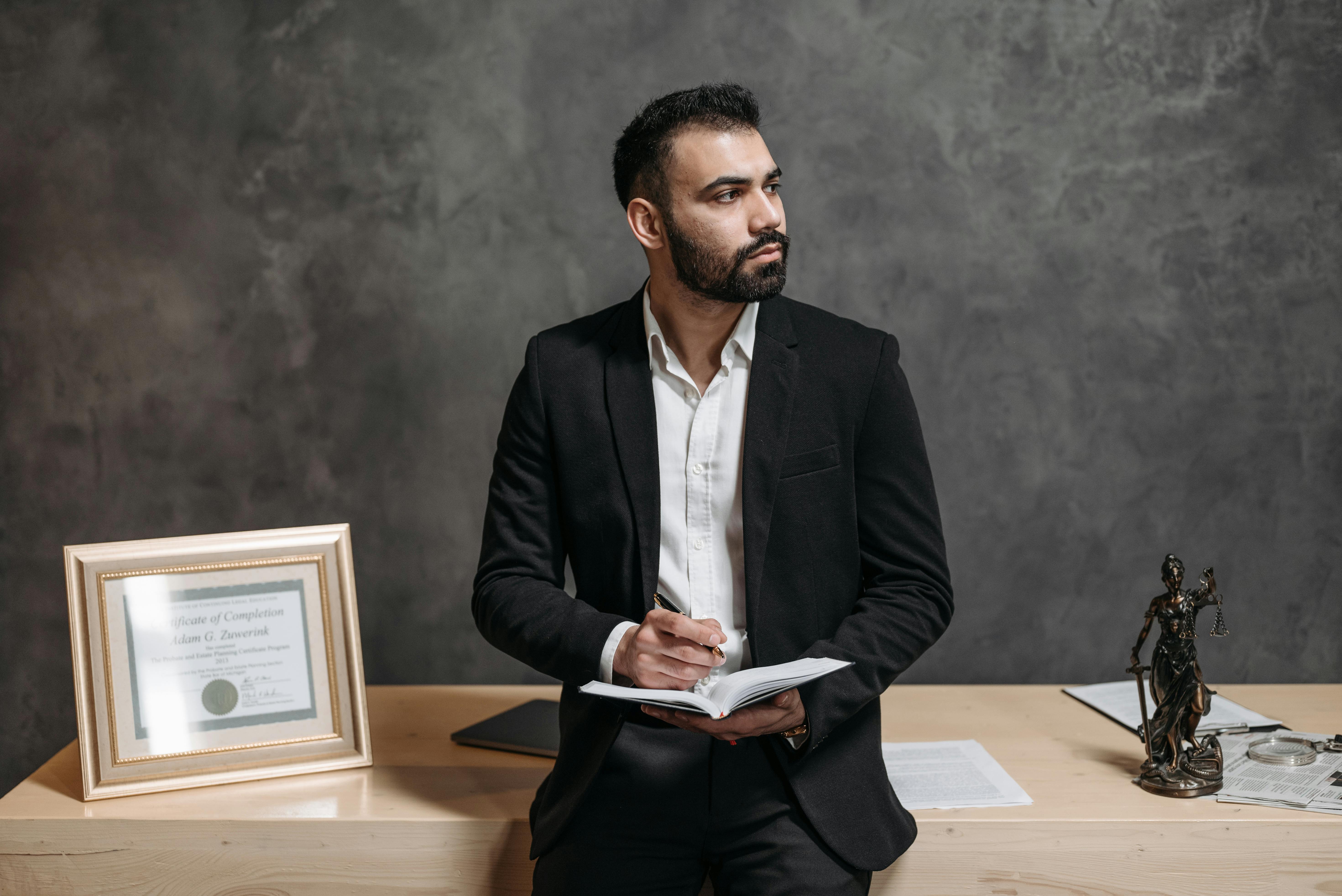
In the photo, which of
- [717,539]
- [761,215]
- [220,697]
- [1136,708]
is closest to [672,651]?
[717,539]

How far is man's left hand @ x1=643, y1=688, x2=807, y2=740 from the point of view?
4.58 feet

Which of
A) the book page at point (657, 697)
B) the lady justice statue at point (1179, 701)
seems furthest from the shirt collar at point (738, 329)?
the lady justice statue at point (1179, 701)

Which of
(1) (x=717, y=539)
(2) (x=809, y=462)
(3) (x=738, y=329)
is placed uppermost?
(3) (x=738, y=329)

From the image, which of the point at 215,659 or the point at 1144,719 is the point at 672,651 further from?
the point at 215,659

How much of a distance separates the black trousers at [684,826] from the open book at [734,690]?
21 cm

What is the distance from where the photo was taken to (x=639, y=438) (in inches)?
63.9

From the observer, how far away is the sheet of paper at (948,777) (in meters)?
1.72

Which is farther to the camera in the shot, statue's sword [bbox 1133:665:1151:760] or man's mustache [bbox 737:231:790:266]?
statue's sword [bbox 1133:665:1151:760]

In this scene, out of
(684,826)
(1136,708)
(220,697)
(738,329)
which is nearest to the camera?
(684,826)

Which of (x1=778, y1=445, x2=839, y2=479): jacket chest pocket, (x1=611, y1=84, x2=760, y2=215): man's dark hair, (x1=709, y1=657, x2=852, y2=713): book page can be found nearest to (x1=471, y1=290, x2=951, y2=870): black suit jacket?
(x1=778, y1=445, x2=839, y2=479): jacket chest pocket

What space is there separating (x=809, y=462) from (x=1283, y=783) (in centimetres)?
100

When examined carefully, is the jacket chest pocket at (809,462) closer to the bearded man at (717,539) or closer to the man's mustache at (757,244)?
the bearded man at (717,539)

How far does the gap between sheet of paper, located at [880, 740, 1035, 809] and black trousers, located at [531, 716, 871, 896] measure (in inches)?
8.5

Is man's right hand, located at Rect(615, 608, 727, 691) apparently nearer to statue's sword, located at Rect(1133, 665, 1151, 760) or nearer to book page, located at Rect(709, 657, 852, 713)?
book page, located at Rect(709, 657, 852, 713)
